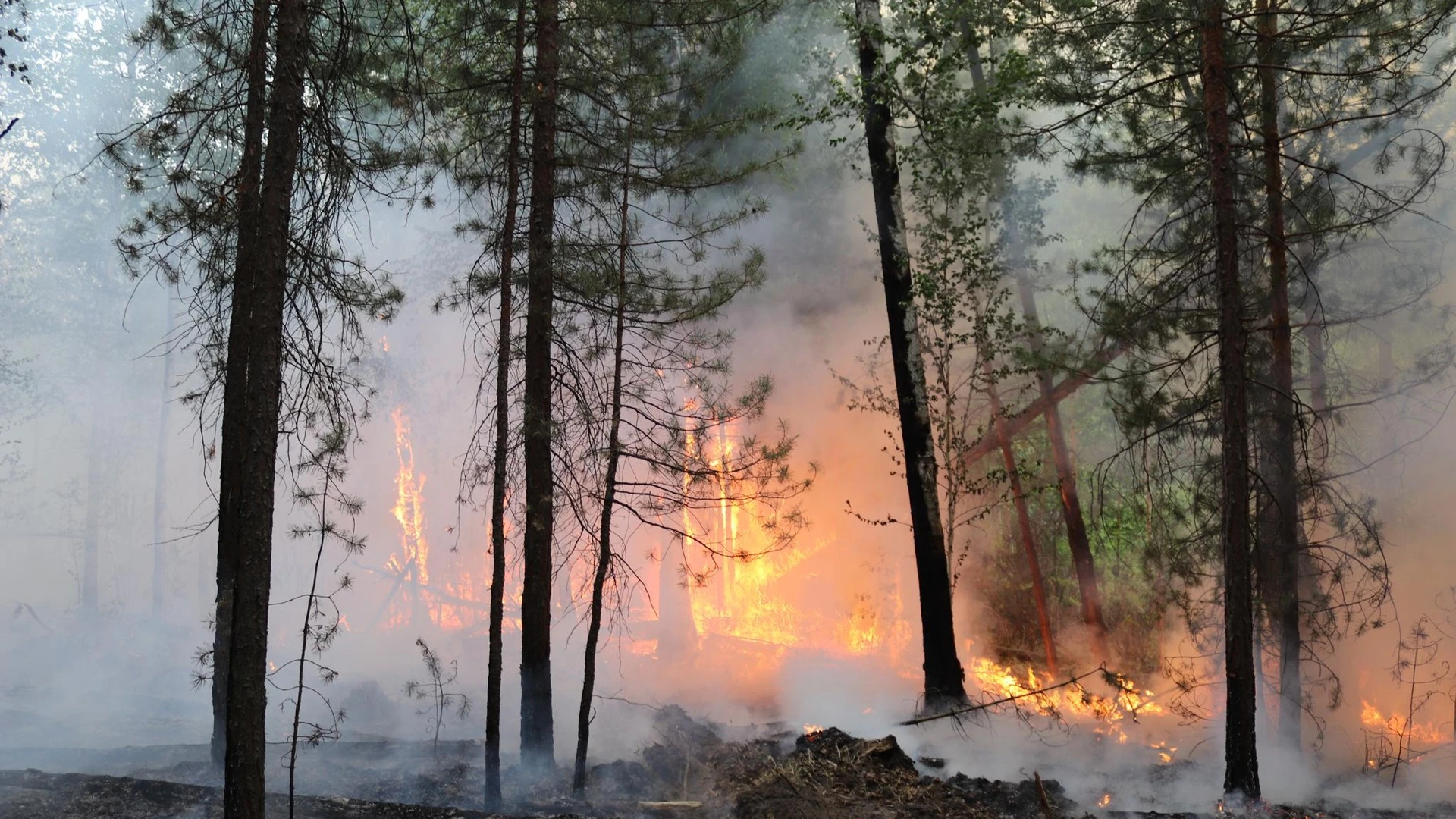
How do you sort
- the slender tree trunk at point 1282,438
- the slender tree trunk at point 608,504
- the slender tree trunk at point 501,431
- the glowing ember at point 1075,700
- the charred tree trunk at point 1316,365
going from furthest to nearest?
the charred tree trunk at point 1316,365, the glowing ember at point 1075,700, the slender tree trunk at point 1282,438, the slender tree trunk at point 608,504, the slender tree trunk at point 501,431

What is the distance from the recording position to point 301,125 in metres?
5.46

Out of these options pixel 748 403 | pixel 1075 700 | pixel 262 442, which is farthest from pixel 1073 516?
pixel 262 442

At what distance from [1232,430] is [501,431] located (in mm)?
6329

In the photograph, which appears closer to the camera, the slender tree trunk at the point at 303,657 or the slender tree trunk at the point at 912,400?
the slender tree trunk at the point at 303,657

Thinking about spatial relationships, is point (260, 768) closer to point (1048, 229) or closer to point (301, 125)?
point (301, 125)

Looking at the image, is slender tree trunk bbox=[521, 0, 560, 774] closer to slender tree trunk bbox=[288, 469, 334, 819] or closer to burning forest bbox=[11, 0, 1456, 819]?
burning forest bbox=[11, 0, 1456, 819]

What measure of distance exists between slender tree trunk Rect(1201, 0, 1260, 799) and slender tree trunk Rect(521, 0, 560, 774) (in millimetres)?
5826

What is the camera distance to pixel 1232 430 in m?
7.57

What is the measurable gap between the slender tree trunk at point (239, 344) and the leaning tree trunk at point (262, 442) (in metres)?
0.12

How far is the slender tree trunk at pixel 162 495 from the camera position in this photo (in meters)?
20.5

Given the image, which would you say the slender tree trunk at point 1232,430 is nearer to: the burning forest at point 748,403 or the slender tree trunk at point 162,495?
the burning forest at point 748,403

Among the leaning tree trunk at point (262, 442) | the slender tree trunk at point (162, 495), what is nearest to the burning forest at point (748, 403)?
the leaning tree trunk at point (262, 442)

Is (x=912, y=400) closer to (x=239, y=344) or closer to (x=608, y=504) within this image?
(x=608, y=504)

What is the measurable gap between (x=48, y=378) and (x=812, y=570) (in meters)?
18.8
